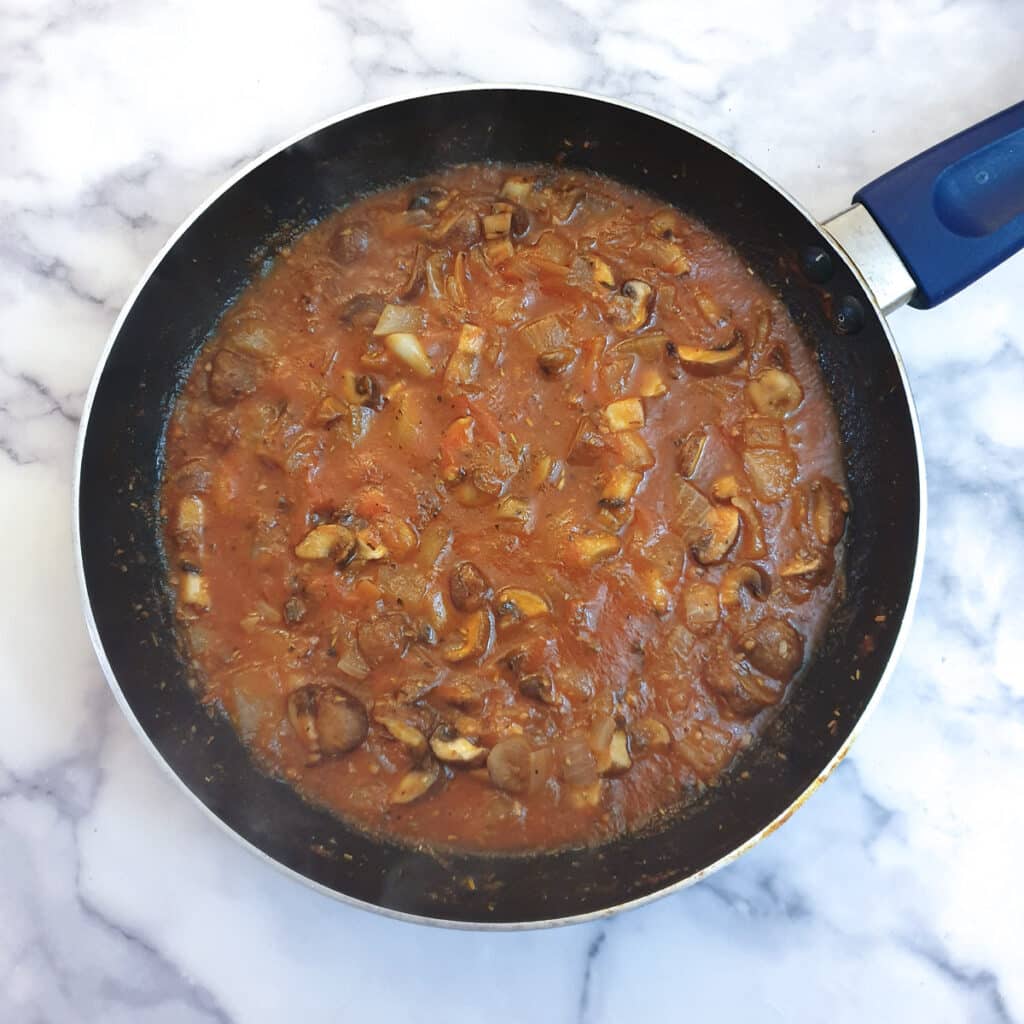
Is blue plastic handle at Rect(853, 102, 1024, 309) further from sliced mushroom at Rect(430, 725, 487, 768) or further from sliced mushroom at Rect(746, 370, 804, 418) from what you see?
sliced mushroom at Rect(430, 725, 487, 768)

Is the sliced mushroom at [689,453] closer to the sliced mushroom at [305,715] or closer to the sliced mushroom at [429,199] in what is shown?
the sliced mushroom at [429,199]

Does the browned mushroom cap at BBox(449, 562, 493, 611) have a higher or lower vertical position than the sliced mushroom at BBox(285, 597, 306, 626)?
higher

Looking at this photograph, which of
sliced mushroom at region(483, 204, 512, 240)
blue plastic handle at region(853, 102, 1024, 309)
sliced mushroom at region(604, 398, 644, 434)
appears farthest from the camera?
sliced mushroom at region(483, 204, 512, 240)

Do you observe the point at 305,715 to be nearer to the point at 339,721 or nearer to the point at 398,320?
the point at 339,721

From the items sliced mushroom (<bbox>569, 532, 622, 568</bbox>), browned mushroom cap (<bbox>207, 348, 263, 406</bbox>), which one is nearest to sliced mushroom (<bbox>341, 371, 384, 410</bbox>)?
browned mushroom cap (<bbox>207, 348, 263, 406</bbox>)

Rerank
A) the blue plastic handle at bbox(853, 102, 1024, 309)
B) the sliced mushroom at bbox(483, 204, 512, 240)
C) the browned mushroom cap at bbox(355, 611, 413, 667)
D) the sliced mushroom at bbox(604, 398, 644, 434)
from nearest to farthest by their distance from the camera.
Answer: the blue plastic handle at bbox(853, 102, 1024, 309), the browned mushroom cap at bbox(355, 611, 413, 667), the sliced mushroom at bbox(604, 398, 644, 434), the sliced mushroom at bbox(483, 204, 512, 240)
